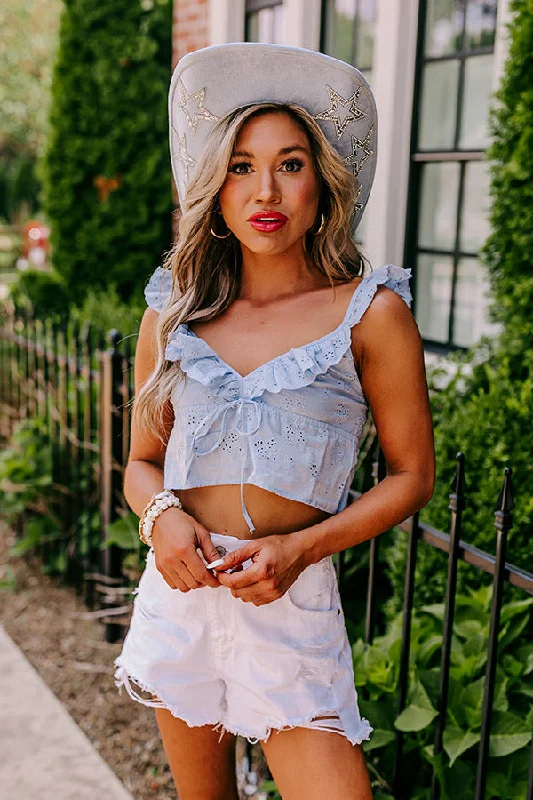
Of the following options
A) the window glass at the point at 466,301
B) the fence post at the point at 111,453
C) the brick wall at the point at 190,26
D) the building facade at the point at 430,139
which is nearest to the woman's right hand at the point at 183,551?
the fence post at the point at 111,453

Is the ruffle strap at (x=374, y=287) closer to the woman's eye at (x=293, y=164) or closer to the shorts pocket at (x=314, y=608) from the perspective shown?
the woman's eye at (x=293, y=164)

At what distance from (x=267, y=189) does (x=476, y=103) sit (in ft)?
8.95

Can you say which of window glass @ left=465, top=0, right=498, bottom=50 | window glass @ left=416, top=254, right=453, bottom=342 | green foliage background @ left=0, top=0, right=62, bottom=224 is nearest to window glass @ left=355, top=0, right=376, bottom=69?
window glass @ left=465, top=0, right=498, bottom=50

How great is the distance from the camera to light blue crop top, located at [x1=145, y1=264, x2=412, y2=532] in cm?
171

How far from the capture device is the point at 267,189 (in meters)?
1.71

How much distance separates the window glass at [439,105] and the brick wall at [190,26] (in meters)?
1.88

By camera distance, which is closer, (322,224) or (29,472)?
(322,224)

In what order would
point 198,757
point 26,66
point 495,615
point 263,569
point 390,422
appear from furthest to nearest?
Answer: 1. point 26,66
2. point 495,615
3. point 198,757
4. point 390,422
5. point 263,569

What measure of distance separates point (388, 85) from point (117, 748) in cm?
314

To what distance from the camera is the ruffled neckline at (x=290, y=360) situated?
1.70 metres

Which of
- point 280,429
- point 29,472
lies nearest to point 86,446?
point 29,472

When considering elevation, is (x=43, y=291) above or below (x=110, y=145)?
below

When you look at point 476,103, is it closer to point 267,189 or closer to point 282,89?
point 282,89

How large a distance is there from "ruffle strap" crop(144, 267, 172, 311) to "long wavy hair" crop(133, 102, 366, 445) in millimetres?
27
